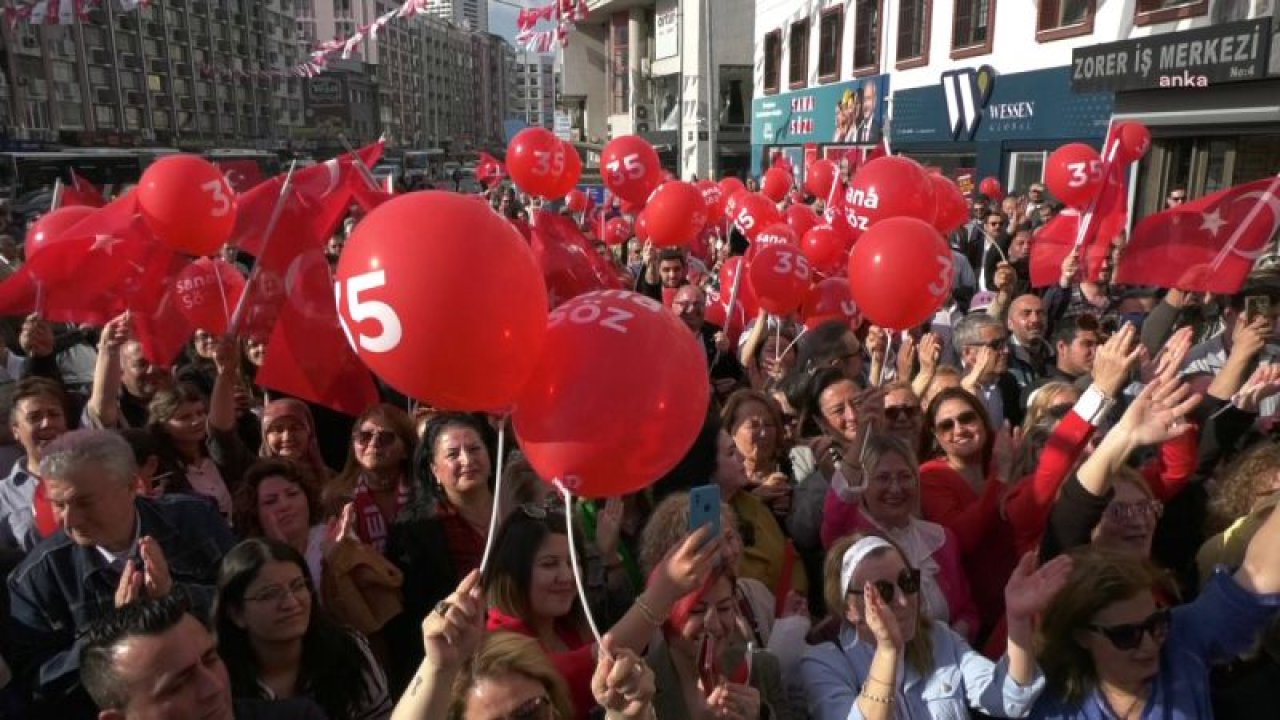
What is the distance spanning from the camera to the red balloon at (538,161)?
339 inches

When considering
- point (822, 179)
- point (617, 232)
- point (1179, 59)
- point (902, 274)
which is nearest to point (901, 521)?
point (902, 274)

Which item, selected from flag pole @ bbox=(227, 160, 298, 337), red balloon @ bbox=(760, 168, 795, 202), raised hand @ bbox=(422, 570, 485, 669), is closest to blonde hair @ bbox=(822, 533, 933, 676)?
raised hand @ bbox=(422, 570, 485, 669)

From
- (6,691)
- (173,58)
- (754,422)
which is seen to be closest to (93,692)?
(6,691)

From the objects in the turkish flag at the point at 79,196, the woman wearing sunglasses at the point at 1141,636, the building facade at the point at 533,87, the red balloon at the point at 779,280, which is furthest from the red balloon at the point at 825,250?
the building facade at the point at 533,87

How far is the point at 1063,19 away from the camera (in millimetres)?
13508

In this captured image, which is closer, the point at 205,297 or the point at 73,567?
the point at 73,567

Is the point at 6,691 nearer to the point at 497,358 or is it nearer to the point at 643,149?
the point at 497,358

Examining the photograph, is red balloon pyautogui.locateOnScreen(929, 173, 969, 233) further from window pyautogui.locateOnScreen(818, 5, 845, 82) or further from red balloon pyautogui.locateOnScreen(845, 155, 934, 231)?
window pyautogui.locateOnScreen(818, 5, 845, 82)

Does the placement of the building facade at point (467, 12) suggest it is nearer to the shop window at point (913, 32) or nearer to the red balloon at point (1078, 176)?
the shop window at point (913, 32)

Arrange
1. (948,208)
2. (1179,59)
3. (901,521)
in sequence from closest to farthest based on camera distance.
Answer: 1. (901,521)
2. (948,208)
3. (1179,59)

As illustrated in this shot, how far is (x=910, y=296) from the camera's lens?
14.0ft

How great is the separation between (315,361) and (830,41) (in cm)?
1966

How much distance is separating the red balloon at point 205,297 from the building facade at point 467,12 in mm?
131532

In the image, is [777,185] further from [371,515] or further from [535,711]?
[535,711]
